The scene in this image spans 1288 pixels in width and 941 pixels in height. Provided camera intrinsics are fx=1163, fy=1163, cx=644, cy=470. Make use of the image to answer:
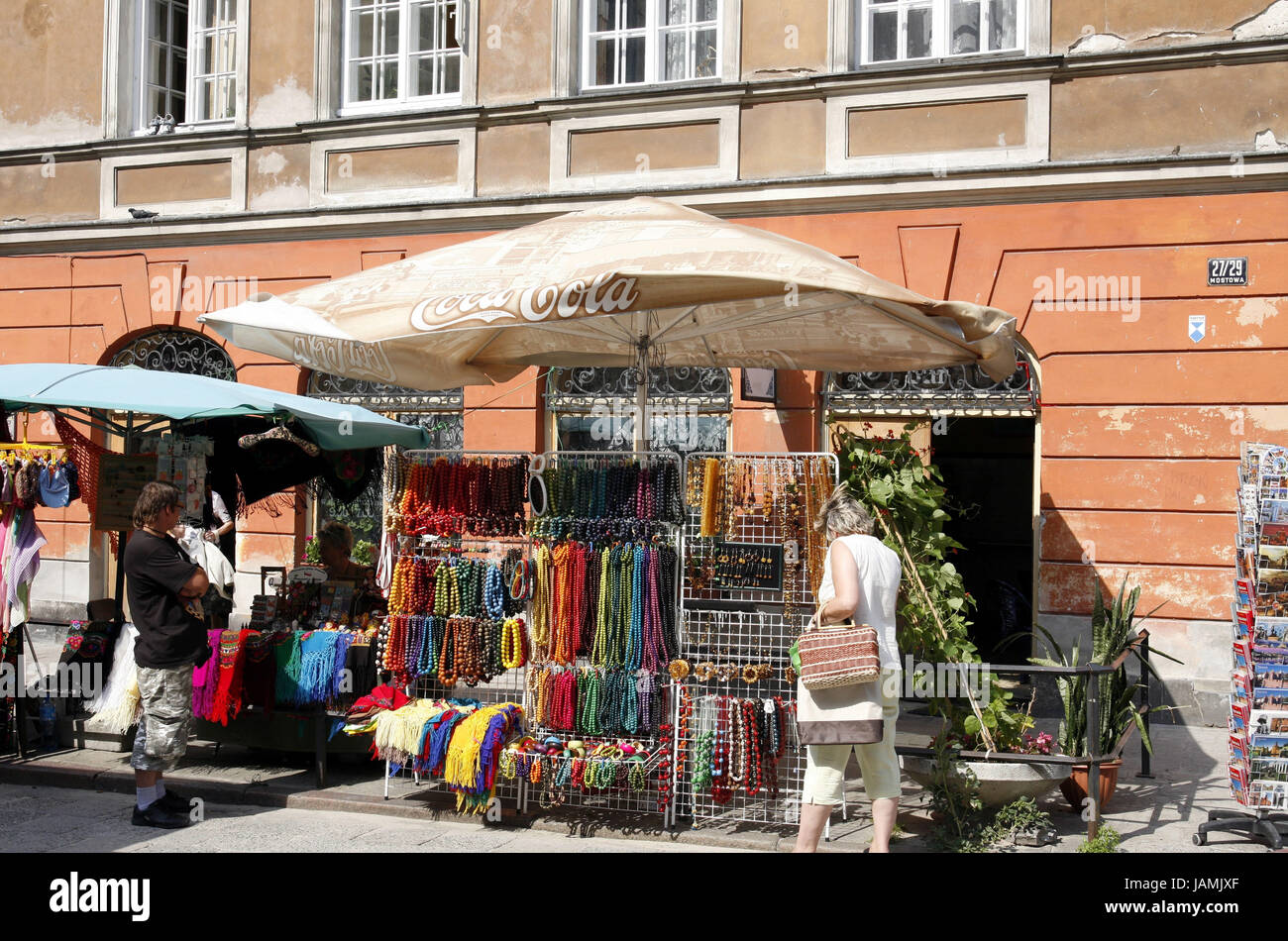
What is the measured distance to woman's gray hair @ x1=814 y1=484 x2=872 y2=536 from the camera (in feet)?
17.6

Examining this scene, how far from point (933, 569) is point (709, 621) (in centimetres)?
135

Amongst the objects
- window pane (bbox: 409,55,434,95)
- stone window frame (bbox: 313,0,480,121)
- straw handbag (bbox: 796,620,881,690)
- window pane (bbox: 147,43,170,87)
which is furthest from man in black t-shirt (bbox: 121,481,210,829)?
window pane (bbox: 147,43,170,87)

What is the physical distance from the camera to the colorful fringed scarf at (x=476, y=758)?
A: 6.25 metres

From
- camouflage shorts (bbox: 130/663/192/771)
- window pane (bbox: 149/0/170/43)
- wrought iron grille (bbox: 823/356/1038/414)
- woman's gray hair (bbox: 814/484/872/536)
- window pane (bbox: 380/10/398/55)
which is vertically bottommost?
camouflage shorts (bbox: 130/663/192/771)

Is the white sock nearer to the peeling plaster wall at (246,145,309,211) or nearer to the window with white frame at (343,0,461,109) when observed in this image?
the peeling plaster wall at (246,145,309,211)

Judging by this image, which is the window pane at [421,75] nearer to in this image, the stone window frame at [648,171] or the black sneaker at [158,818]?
the stone window frame at [648,171]

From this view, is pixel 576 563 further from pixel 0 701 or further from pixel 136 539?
pixel 0 701

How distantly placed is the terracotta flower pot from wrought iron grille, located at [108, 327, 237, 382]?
31.0 feet

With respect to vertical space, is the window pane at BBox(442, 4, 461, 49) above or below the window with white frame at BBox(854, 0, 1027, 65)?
above

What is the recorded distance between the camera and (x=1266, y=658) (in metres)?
5.87

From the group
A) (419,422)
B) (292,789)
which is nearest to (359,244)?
(419,422)

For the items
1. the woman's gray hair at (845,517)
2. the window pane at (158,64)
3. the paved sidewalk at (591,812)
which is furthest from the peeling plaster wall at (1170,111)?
the window pane at (158,64)

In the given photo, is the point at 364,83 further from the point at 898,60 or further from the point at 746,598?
the point at 746,598
